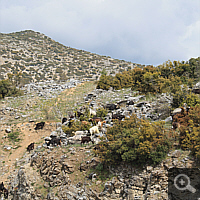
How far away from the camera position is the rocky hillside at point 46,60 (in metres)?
64.8

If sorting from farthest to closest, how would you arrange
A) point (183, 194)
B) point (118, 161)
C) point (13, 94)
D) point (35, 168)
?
point (13, 94), point (35, 168), point (118, 161), point (183, 194)

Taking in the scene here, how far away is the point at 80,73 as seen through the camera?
6738 centimetres

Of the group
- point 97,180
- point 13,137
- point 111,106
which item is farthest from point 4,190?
point 111,106

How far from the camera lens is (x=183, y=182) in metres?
8.48

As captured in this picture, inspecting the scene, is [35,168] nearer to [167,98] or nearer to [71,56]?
[167,98]

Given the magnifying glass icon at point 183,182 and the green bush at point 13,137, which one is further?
the green bush at point 13,137

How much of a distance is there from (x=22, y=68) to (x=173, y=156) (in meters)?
66.6

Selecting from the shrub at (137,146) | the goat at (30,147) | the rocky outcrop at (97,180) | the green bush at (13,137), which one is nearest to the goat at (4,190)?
the rocky outcrop at (97,180)

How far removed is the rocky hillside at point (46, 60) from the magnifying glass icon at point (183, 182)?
47.3 metres

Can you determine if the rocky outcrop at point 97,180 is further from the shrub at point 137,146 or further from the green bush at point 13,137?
the green bush at point 13,137

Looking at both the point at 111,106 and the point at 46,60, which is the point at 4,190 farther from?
the point at 46,60

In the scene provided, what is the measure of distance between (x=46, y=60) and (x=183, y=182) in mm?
77108

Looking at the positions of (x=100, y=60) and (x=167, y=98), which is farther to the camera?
(x=100, y=60)

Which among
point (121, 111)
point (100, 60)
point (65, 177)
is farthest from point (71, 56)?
point (65, 177)
